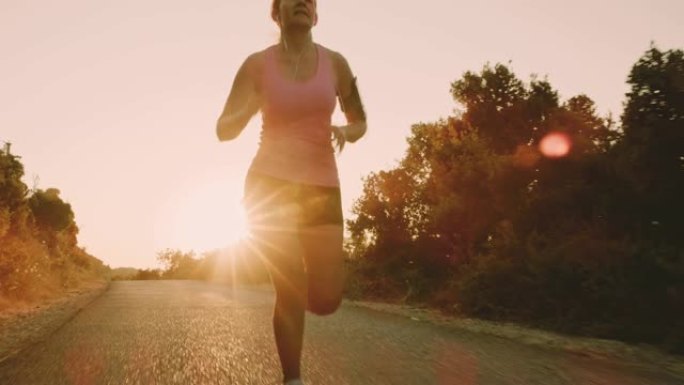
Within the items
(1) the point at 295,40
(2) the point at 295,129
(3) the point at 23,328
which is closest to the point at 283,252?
(2) the point at 295,129

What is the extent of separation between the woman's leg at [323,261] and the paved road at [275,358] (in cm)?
115

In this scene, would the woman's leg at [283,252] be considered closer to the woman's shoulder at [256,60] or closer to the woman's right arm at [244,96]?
the woman's right arm at [244,96]

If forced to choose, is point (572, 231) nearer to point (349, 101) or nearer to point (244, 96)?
point (349, 101)

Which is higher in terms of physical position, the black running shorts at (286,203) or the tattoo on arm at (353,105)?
the tattoo on arm at (353,105)

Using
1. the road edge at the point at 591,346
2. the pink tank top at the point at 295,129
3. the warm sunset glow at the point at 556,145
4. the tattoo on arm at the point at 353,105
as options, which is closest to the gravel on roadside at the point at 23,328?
the pink tank top at the point at 295,129

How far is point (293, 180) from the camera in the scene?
298cm

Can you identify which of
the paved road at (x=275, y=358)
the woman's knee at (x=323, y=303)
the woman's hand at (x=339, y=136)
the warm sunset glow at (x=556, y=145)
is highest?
the warm sunset glow at (x=556, y=145)

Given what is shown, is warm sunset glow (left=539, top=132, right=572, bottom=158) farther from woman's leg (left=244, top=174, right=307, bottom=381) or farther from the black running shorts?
woman's leg (left=244, top=174, right=307, bottom=381)

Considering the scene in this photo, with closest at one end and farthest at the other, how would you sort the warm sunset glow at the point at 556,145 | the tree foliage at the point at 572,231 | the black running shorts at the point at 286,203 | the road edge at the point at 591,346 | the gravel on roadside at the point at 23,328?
1. the black running shorts at the point at 286,203
2. the road edge at the point at 591,346
3. the gravel on roadside at the point at 23,328
4. the tree foliage at the point at 572,231
5. the warm sunset glow at the point at 556,145

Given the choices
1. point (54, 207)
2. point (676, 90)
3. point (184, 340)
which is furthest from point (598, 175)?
point (54, 207)

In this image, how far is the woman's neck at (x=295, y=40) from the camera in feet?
10.4

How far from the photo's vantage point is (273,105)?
3.01 meters

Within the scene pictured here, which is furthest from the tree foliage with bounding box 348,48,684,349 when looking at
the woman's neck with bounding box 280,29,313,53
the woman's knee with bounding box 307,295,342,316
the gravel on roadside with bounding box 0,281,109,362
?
the gravel on roadside with bounding box 0,281,109,362

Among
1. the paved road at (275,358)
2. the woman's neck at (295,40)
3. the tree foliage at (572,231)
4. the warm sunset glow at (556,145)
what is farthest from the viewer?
the warm sunset glow at (556,145)
